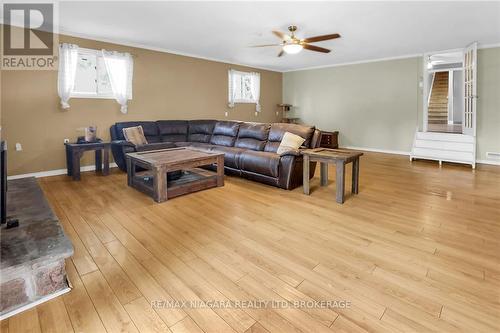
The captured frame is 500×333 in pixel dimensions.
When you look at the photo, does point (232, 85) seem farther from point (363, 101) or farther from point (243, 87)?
point (363, 101)

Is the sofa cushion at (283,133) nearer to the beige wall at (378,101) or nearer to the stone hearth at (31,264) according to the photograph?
the stone hearth at (31,264)

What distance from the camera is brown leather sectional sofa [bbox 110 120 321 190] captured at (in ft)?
13.1

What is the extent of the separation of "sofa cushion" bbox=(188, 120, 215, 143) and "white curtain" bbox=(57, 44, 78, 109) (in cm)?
233

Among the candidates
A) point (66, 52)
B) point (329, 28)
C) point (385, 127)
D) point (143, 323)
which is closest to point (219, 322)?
point (143, 323)

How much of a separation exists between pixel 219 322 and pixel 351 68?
25.4 feet

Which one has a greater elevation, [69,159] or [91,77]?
[91,77]

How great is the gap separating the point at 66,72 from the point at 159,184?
10.3ft

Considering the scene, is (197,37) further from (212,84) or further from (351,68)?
(351,68)

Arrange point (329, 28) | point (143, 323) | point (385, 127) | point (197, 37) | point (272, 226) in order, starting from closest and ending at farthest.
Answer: point (143, 323) → point (272, 226) → point (329, 28) → point (197, 37) → point (385, 127)

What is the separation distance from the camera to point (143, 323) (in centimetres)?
149

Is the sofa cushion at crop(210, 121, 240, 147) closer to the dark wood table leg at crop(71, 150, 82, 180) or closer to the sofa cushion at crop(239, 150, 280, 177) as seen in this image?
the sofa cushion at crop(239, 150, 280, 177)

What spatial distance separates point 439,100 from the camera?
10.6m

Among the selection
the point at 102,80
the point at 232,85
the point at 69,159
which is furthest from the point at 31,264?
the point at 232,85

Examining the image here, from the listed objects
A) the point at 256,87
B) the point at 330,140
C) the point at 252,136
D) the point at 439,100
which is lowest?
the point at 252,136
